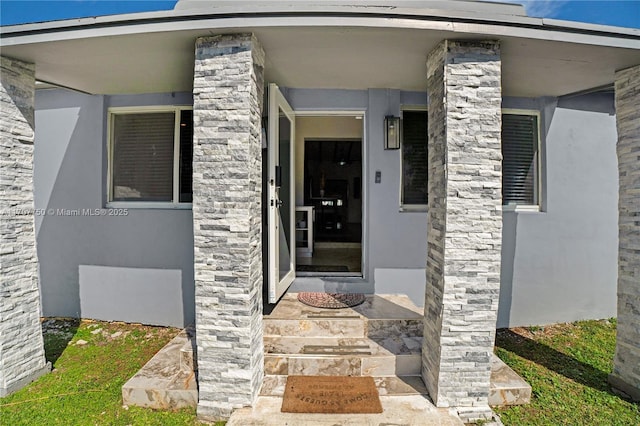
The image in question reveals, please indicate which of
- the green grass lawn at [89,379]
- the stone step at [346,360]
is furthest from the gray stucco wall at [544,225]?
the green grass lawn at [89,379]

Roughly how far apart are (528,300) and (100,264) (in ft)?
19.7

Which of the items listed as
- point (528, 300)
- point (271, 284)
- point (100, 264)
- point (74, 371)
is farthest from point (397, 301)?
point (100, 264)

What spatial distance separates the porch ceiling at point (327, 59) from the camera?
2564mm

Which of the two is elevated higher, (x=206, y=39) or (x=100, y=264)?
(x=206, y=39)

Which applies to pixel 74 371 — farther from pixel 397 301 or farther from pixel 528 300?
pixel 528 300

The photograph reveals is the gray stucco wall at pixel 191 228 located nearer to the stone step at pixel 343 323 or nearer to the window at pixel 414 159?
the window at pixel 414 159

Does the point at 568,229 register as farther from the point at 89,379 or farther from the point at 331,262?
the point at 89,379

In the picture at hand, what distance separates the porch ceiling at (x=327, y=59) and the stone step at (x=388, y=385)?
9.52ft

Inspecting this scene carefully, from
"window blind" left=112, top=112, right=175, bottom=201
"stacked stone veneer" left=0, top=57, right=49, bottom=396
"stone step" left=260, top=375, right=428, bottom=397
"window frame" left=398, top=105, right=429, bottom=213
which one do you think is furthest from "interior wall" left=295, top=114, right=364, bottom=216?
"stacked stone veneer" left=0, top=57, right=49, bottom=396

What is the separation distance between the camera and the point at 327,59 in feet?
9.82

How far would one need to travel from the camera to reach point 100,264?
180 inches

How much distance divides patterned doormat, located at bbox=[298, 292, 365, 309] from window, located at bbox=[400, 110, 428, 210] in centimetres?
142

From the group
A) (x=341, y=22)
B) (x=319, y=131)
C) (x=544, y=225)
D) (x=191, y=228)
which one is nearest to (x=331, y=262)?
(x=319, y=131)

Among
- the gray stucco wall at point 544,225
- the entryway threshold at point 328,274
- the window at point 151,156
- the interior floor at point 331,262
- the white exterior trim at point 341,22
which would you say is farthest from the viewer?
the interior floor at point 331,262
